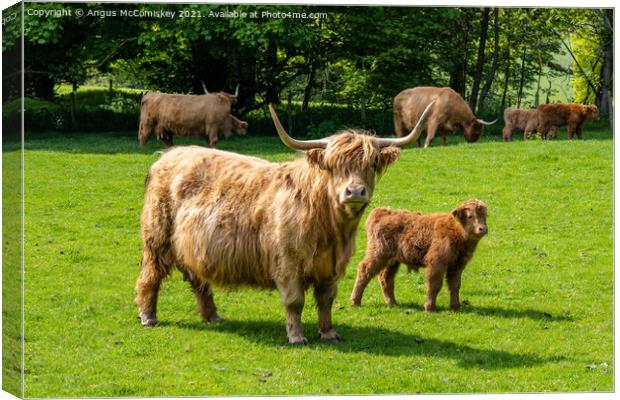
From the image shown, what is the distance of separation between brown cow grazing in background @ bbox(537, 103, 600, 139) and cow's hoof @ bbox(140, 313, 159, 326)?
4498 mm

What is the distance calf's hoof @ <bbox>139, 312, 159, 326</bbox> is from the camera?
33.3 feet

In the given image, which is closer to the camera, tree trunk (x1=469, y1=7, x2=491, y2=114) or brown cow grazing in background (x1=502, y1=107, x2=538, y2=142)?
tree trunk (x1=469, y1=7, x2=491, y2=114)

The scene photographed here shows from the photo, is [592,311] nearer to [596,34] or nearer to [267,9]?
[596,34]

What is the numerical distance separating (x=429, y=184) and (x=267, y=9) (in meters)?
5.30

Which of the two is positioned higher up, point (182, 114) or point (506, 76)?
point (506, 76)

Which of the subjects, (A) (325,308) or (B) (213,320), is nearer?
(A) (325,308)

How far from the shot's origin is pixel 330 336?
9.62 m

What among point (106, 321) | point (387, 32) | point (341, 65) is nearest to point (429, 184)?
point (341, 65)

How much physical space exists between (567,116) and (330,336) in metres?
4.24

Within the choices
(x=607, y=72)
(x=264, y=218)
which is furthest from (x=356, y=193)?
(x=607, y=72)

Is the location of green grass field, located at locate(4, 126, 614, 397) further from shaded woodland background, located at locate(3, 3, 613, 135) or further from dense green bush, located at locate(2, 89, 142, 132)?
shaded woodland background, located at locate(3, 3, 613, 135)

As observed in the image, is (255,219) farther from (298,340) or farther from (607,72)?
(607,72)

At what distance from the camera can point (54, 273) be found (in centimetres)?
1130

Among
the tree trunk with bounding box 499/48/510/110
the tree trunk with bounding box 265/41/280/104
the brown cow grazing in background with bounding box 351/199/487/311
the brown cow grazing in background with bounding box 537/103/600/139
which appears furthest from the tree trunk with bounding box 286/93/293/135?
the brown cow grazing in background with bounding box 537/103/600/139
